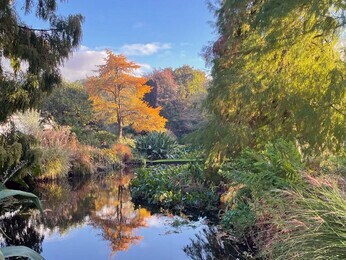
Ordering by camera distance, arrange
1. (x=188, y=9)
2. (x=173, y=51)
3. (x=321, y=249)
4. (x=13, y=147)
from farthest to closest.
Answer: (x=173, y=51) → (x=188, y=9) → (x=13, y=147) → (x=321, y=249)

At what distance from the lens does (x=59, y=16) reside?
5.70 metres

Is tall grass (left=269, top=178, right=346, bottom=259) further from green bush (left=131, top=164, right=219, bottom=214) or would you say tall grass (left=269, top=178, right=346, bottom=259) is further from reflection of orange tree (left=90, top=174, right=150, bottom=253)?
green bush (left=131, top=164, right=219, bottom=214)

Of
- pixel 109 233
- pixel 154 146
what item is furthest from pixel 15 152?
pixel 154 146

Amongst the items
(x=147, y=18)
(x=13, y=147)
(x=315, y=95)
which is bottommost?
(x=13, y=147)

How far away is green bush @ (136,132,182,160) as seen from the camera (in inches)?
687

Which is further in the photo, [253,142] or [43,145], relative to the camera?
[43,145]

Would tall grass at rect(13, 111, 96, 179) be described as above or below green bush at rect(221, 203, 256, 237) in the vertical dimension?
above

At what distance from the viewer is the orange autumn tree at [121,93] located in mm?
17906

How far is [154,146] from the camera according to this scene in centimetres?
1755

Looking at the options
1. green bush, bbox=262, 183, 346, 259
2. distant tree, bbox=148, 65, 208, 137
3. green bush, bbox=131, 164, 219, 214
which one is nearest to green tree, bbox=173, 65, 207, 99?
distant tree, bbox=148, 65, 208, 137

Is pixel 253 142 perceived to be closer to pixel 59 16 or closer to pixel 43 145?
pixel 59 16

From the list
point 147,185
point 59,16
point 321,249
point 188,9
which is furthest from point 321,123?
point 188,9

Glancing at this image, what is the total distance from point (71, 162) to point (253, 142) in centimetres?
801

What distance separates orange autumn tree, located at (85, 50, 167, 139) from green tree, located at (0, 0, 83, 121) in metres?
12.1
